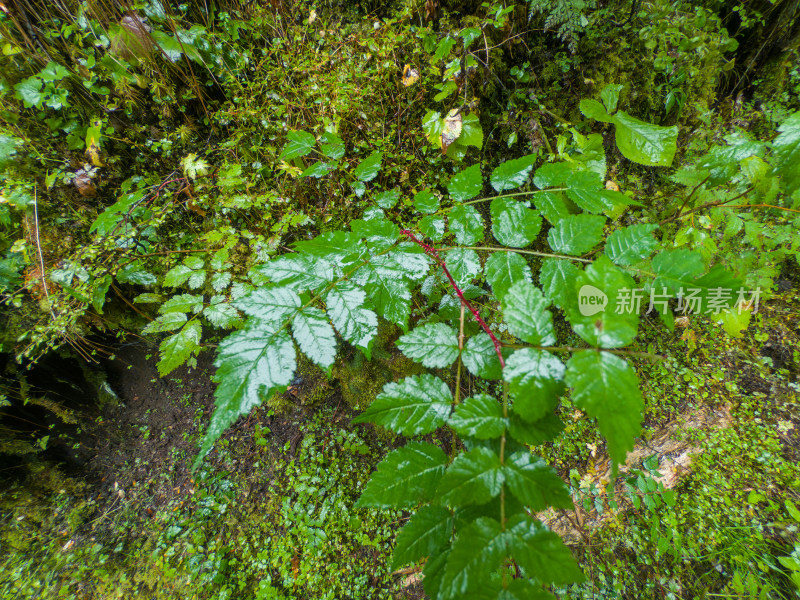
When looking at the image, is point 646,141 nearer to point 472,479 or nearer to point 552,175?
point 552,175

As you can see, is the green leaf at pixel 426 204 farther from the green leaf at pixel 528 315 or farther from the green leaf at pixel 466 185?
the green leaf at pixel 528 315

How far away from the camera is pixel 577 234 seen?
1048mm

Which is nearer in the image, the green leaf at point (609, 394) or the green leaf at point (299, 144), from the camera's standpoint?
the green leaf at point (609, 394)

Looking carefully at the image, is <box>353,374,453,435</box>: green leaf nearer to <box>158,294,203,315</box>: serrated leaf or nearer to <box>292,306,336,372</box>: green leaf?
<box>292,306,336,372</box>: green leaf

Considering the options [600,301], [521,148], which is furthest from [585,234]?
[521,148]

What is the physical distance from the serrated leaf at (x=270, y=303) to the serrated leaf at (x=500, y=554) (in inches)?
29.2

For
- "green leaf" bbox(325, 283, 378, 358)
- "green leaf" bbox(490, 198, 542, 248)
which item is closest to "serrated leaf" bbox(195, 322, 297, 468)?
"green leaf" bbox(325, 283, 378, 358)

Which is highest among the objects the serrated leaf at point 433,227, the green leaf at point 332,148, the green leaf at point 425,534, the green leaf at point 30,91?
the green leaf at point 30,91

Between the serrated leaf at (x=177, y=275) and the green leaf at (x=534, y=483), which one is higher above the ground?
→ the serrated leaf at (x=177, y=275)

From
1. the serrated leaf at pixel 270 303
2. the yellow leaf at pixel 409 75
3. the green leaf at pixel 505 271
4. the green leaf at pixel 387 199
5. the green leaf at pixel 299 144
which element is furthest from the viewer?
the yellow leaf at pixel 409 75

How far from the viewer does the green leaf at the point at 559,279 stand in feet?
3.31

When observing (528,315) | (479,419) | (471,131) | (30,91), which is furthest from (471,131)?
(30,91)

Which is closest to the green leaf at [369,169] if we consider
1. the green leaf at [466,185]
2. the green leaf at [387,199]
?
the green leaf at [387,199]

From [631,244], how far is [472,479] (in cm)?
87
